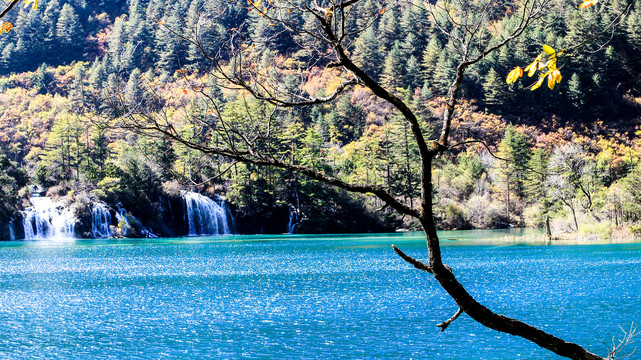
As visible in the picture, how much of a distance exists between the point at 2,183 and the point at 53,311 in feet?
145

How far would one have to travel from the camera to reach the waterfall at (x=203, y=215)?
64375 mm

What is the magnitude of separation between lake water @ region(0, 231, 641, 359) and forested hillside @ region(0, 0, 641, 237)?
11853 mm

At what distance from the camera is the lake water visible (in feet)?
45.8

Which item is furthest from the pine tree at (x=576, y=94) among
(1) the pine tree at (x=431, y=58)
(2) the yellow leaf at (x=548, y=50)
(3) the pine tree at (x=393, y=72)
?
(2) the yellow leaf at (x=548, y=50)

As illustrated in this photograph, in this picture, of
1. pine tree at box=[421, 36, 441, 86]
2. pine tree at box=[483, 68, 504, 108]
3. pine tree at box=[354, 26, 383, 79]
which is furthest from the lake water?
pine tree at box=[354, 26, 383, 79]

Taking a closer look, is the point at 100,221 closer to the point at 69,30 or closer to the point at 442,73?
the point at 442,73

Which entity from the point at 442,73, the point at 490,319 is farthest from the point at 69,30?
the point at 490,319

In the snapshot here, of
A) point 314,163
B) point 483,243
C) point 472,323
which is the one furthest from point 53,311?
point 314,163

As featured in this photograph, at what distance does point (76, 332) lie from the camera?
16000 millimetres

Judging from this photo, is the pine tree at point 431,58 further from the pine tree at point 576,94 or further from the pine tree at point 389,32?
the pine tree at point 576,94

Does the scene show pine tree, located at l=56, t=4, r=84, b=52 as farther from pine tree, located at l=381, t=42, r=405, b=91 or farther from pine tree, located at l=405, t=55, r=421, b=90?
pine tree, located at l=405, t=55, r=421, b=90

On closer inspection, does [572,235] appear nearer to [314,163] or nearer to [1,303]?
[314,163]

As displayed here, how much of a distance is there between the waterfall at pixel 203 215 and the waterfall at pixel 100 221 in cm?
827

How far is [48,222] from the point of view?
57.8 m
